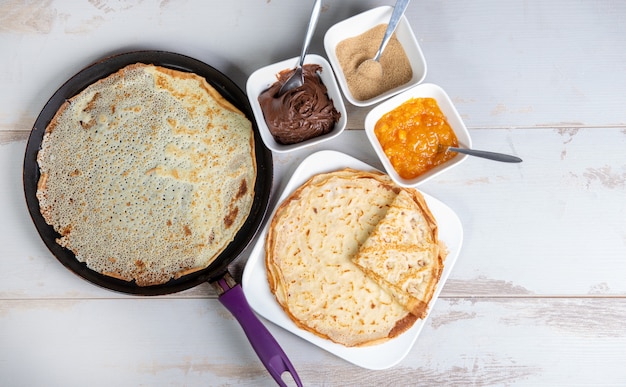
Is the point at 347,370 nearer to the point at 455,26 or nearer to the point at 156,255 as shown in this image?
the point at 156,255

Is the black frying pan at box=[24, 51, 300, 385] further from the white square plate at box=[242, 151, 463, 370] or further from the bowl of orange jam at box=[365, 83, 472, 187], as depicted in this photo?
the bowl of orange jam at box=[365, 83, 472, 187]

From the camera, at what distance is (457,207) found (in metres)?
1.98

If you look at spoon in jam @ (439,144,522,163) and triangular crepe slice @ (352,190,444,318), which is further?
triangular crepe slice @ (352,190,444,318)

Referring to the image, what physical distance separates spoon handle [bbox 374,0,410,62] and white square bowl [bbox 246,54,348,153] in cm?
20

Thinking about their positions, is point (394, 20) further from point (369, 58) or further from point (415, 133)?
point (415, 133)

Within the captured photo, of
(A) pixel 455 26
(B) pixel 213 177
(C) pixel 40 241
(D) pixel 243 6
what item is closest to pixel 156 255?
(B) pixel 213 177

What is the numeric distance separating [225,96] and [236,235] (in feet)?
1.73

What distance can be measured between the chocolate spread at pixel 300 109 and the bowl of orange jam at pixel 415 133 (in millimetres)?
160

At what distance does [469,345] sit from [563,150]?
85cm

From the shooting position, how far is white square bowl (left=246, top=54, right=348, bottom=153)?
1.75 metres

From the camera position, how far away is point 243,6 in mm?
1999

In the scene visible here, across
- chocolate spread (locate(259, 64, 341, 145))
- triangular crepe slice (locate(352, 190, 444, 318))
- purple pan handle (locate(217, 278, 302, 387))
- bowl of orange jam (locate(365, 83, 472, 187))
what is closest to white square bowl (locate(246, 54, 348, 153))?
chocolate spread (locate(259, 64, 341, 145))

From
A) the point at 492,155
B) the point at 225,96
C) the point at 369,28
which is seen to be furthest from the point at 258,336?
the point at 369,28

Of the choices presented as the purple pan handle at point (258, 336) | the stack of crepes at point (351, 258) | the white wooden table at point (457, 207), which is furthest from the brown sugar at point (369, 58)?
the purple pan handle at point (258, 336)
